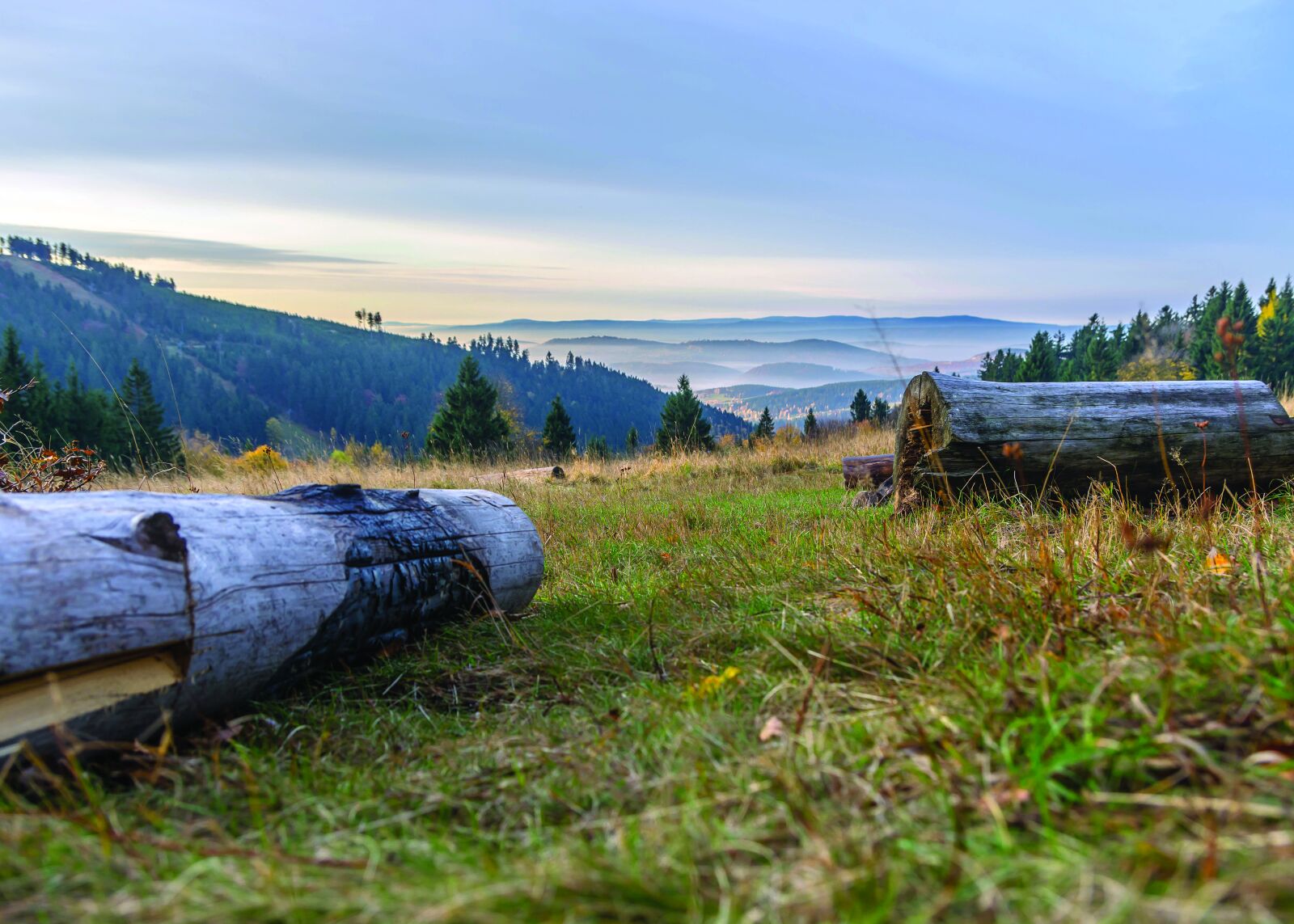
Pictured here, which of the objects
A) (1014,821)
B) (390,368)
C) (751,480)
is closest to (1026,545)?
(1014,821)

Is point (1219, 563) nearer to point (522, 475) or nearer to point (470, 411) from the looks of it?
point (522, 475)

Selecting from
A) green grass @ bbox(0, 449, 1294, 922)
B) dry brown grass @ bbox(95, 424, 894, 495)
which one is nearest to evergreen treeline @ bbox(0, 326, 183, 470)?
dry brown grass @ bbox(95, 424, 894, 495)

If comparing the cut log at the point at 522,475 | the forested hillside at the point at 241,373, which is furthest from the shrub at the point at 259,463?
the forested hillside at the point at 241,373

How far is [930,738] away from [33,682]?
2.30 metres

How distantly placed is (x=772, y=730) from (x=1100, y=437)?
4.28 metres

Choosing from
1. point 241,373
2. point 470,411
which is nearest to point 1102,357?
point 470,411

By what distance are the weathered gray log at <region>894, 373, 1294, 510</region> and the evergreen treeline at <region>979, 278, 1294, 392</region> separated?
196 ft

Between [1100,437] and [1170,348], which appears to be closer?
[1100,437]

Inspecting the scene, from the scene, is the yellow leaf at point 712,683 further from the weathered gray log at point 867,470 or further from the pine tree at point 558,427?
the pine tree at point 558,427

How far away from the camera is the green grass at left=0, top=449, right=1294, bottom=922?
46.5 inches

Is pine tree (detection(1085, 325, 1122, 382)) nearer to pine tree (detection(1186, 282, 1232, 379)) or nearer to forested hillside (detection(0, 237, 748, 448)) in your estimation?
pine tree (detection(1186, 282, 1232, 379))

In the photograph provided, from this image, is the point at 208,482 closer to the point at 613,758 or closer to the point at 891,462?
the point at 891,462

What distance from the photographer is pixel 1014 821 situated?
1.35m

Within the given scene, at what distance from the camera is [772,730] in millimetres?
1915
